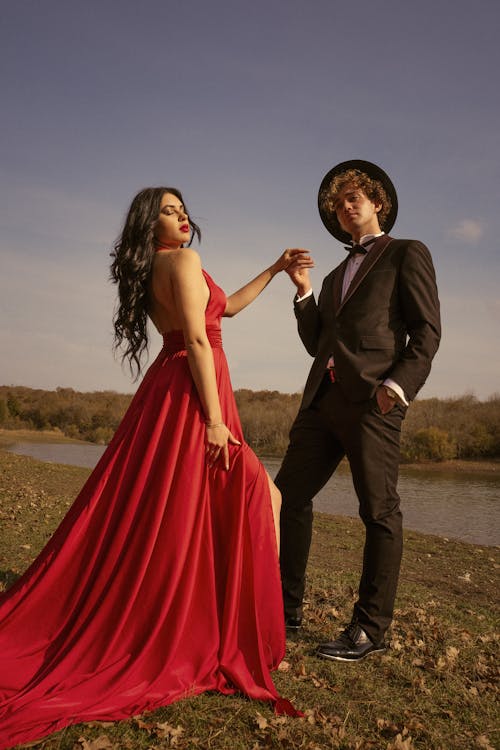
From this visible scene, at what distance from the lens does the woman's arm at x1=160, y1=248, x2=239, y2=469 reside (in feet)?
9.81

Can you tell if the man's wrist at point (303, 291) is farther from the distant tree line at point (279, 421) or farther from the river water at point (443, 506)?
the distant tree line at point (279, 421)

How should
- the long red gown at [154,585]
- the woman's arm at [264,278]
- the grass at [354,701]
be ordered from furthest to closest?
the woman's arm at [264,278]
the long red gown at [154,585]
the grass at [354,701]

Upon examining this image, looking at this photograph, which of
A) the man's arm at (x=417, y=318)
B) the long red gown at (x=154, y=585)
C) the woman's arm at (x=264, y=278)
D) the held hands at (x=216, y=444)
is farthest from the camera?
the woman's arm at (x=264, y=278)

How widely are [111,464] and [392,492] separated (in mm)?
1634

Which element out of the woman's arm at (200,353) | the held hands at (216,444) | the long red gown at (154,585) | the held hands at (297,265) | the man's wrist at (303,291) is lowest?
the long red gown at (154,585)

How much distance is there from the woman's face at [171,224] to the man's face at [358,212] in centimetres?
107

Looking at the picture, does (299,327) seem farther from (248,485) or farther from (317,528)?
(317,528)

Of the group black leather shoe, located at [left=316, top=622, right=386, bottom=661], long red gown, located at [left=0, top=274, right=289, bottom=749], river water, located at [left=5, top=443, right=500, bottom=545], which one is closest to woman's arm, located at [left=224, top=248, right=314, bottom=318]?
long red gown, located at [left=0, top=274, right=289, bottom=749]

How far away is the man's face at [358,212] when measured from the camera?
3.72 meters

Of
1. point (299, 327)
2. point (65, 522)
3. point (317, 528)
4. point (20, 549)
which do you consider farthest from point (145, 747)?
point (317, 528)

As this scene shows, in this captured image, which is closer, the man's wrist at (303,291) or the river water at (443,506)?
the man's wrist at (303,291)

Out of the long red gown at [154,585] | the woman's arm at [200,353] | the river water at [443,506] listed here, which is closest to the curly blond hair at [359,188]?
the woman's arm at [200,353]

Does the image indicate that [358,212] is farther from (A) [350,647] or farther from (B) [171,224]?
(A) [350,647]

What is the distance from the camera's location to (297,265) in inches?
150
